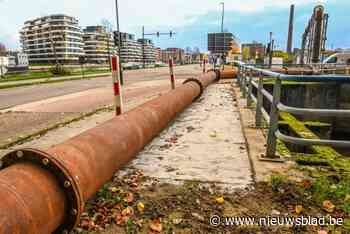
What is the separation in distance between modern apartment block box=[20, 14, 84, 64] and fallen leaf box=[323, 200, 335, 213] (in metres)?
112

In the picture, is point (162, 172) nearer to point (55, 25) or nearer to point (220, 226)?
point (220, 226)

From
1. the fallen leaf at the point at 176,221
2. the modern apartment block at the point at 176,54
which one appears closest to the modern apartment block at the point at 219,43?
the modern apartment block at the point at 176,54

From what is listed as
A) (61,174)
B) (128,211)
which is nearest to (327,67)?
(128,211)

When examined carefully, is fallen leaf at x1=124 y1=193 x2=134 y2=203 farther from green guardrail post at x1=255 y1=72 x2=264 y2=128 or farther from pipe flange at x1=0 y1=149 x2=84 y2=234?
green guardrail post at x1=255 y1=72 x2=264 y2=128

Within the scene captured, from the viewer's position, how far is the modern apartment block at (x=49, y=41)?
106744mm

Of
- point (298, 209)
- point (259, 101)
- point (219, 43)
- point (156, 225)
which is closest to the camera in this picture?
point (156, 225)

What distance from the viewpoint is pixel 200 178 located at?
300 cm

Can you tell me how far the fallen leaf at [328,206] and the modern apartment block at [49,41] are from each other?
Answer: 112 m

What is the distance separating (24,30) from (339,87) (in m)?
135

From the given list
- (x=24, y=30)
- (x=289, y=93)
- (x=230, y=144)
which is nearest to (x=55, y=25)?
(x=24, y=30)

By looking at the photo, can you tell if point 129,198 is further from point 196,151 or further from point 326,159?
point 326,159

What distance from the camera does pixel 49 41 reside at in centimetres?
10900

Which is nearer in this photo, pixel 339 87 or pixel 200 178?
pixel 200 178

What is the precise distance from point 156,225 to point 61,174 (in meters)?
0.84
